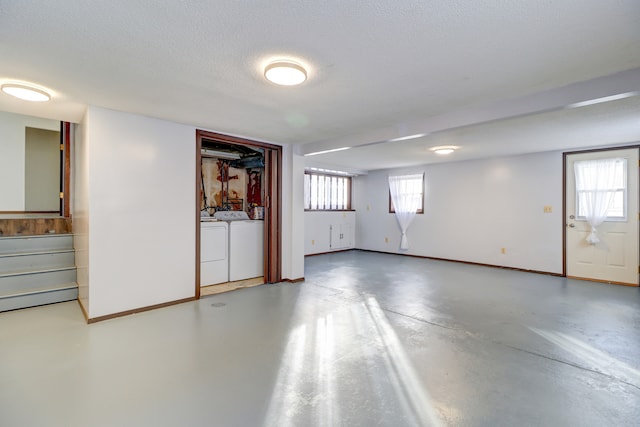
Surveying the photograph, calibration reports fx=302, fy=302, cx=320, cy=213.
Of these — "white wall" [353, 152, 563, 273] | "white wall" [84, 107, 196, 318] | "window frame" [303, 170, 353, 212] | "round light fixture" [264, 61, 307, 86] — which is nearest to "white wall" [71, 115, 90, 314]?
"white wall" [84, 107, 196, 318]

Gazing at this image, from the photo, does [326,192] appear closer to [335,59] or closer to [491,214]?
[491,214]

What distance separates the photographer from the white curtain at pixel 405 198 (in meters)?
7.41

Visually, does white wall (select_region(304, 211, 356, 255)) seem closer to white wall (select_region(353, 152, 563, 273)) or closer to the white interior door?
white wall (select_region(353, 152, 563, 273))

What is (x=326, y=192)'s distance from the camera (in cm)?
817

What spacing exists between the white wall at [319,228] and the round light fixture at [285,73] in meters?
5.15

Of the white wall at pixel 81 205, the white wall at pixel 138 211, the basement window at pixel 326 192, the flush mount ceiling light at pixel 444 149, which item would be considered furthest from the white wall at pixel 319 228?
the white wall at pixel 81 205

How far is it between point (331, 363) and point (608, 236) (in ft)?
17.6

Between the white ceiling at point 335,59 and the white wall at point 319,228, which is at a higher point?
the white ceiling at point 335,59

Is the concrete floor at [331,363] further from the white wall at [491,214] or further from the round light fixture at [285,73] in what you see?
the round light fixture at [285,73]

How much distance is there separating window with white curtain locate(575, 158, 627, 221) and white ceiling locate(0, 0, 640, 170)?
1800 mm

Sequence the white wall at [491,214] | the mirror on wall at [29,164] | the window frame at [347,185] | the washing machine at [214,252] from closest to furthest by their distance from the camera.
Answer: the washing machine at [214,252] → the mirror on wall at [29,164] → the white wall at [491,214] → the window frame at [347,185]

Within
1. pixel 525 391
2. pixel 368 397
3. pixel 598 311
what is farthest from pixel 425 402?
pixel 598 311

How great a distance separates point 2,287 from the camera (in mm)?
3553

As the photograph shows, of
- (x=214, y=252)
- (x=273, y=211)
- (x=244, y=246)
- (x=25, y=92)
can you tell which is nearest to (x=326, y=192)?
(x=273, y=211)
